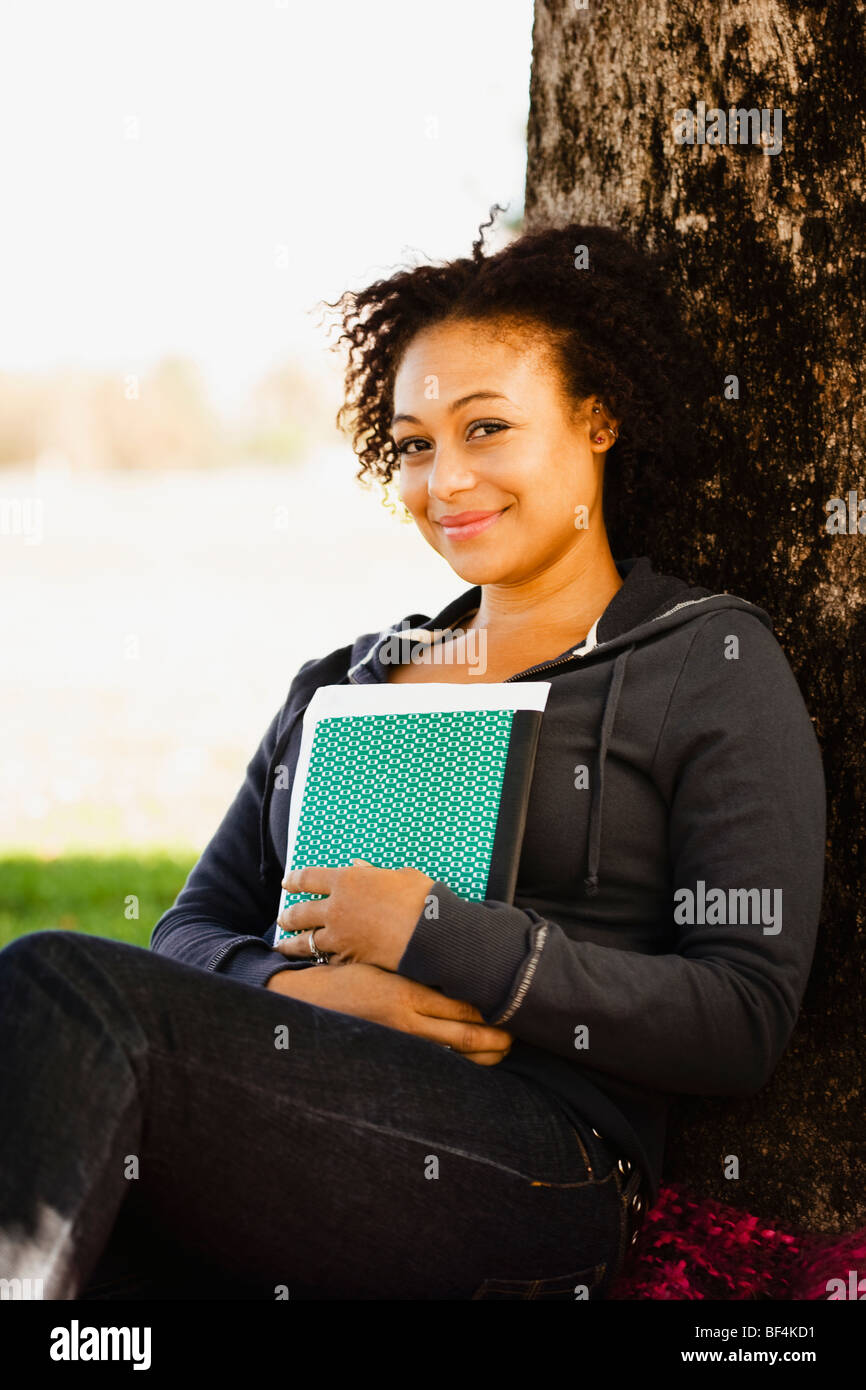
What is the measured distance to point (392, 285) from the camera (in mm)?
2734

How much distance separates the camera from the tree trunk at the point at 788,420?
2.56m

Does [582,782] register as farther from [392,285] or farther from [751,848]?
[392,285]

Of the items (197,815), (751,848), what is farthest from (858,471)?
(197,815)

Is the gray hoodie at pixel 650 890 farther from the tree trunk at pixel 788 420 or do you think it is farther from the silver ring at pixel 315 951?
the tree trunk at pixel 788 420

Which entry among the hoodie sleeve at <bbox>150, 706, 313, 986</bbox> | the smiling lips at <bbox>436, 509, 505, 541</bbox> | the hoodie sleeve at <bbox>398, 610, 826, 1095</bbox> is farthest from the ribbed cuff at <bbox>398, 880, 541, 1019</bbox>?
the smiling lips at <bbox>436, 509, 505, 541</bbox>

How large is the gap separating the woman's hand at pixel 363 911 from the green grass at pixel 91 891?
3.20 metres

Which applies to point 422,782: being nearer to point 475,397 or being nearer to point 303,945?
point 303,945

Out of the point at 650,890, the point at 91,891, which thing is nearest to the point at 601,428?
the point at 650,890

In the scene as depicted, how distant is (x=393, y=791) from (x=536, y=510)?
1.85 ft

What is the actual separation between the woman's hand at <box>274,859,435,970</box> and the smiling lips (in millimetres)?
639

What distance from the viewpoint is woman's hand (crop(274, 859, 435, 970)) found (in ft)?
7.02

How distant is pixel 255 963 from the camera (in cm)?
241

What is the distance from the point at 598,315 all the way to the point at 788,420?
39cm

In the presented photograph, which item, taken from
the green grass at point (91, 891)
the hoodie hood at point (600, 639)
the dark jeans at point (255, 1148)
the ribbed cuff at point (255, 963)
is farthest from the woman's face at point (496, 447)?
the green grass at point (91, 891)
